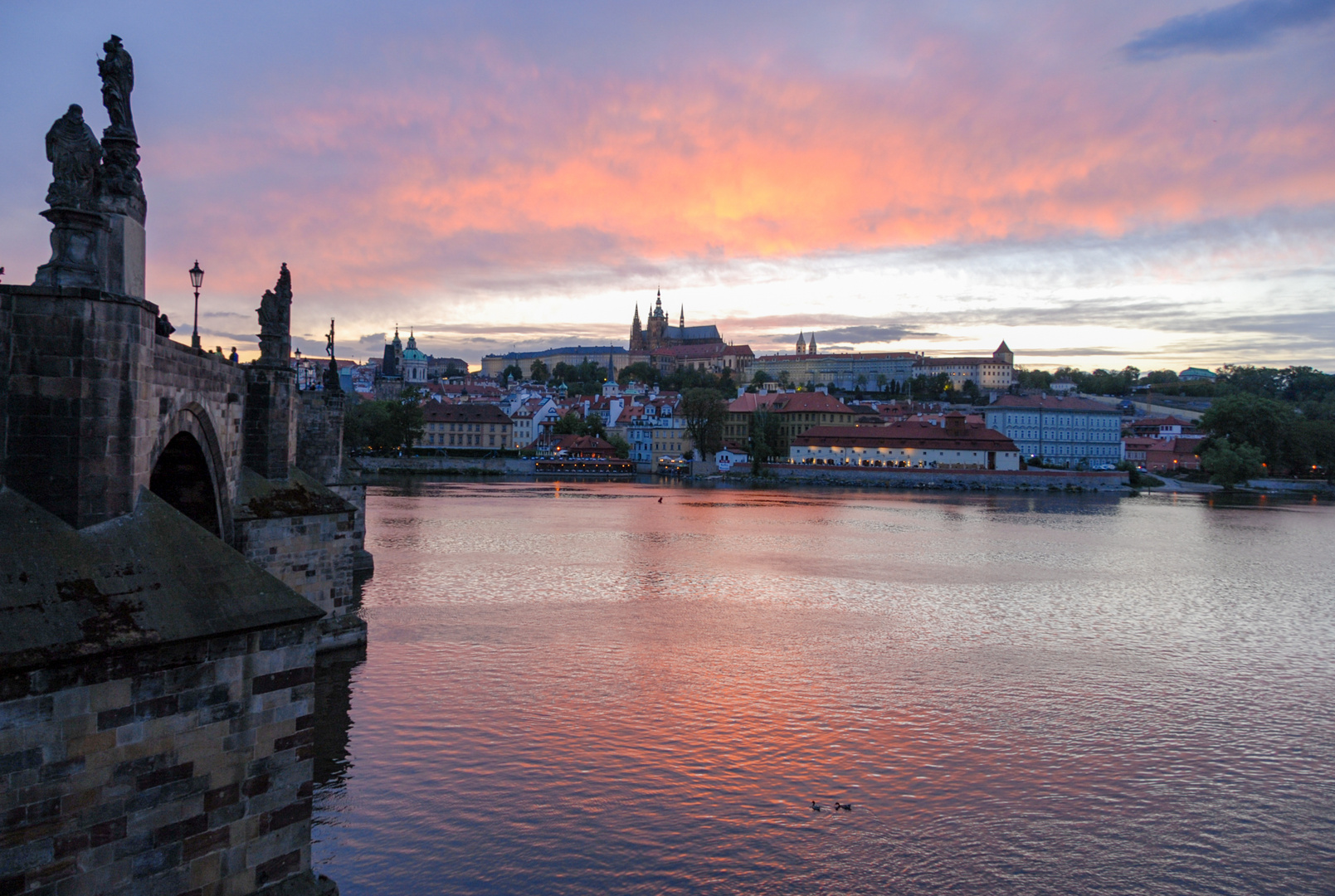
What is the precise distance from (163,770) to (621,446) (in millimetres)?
101317

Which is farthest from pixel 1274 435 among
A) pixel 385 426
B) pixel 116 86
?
pixel 116 86

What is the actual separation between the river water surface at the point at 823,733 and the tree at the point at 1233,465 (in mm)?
66614

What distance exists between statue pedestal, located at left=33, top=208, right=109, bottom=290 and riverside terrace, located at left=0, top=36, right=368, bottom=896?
0.01 meters

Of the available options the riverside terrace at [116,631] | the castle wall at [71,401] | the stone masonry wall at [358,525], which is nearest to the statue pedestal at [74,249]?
the riverside terrace at [116,631]

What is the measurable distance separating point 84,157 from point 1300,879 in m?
14.2

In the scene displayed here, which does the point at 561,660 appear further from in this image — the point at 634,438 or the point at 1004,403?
the point at 1004,403

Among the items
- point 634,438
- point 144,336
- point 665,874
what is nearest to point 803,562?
point 665,874

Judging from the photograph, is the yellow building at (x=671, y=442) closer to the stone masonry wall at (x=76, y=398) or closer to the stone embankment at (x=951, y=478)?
the stone embankment at (x=951, y=478)

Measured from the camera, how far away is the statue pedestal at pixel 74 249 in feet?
23.8

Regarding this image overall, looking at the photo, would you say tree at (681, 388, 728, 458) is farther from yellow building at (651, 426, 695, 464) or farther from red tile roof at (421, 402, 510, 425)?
red tile roof at (421, 402, 510, 425)

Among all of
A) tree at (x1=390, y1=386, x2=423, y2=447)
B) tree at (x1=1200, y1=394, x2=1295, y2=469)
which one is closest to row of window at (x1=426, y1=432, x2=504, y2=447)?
tree at (x1=390, y1=386, x2=423, y2=447)

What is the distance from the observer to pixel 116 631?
260 inches

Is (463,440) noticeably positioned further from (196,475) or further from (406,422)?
(196,475)

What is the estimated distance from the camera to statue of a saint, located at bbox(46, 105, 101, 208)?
7.17 metres
